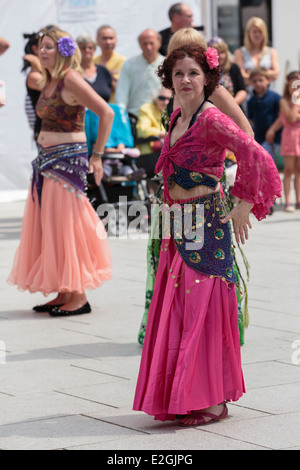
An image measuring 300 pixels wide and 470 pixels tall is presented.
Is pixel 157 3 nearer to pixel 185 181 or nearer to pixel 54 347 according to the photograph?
pixel 54 347

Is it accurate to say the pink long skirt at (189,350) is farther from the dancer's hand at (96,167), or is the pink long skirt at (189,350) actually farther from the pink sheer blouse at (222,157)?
Answer: the dancer's hand at (96,167)

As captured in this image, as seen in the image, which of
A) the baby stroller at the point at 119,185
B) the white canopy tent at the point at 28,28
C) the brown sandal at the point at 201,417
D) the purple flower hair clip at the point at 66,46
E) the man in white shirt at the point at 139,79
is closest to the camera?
the brown sandal at the point at 201,417

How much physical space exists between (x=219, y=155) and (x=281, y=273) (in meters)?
3.99

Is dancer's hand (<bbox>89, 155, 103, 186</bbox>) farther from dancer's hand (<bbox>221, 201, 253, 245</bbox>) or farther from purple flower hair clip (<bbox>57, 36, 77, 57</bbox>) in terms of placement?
dancer's hand (<bbox>221, 201, 253, 245</bbox>)

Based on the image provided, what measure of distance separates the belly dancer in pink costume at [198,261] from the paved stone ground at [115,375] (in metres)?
0.17

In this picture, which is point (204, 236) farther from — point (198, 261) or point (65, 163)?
point (65, 163)

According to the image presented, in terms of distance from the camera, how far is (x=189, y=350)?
4555 mm

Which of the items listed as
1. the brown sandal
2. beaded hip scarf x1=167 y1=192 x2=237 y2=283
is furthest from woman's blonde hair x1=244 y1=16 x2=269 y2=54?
the brown sandal

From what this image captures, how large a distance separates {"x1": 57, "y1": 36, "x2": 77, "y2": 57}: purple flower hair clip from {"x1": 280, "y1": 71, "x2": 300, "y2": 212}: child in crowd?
5.79 metres

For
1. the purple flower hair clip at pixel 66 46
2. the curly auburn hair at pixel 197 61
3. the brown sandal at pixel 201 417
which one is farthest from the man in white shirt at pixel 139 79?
the brown sandal at pixel 201 417

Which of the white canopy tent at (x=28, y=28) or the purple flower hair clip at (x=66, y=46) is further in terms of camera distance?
the white canopy tent at (x=28, y=28)

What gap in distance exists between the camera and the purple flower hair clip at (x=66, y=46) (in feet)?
23.2
